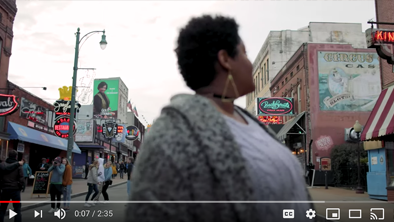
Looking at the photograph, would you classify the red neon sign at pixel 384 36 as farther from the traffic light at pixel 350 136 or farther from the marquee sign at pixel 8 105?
the marquee sign at pixel 8 105

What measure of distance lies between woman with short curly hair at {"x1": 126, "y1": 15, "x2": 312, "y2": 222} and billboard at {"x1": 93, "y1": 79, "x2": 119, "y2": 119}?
67.0 metres

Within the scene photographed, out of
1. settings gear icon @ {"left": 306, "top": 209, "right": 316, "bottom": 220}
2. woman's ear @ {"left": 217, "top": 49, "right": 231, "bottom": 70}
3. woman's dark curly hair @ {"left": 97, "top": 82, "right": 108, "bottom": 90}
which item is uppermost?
woman's dark curly hair @ {"left": 97, "top": 82, "right": 108, "bottom": 90}

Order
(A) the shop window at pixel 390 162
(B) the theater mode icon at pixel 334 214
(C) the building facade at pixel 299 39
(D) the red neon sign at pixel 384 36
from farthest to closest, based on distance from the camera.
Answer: (C) the building facade at pixel 299 39 < (A) the shop window at pixel 390 162 < (D) the red neon sign at pixel 384 36 < (B) the theater mode icon at pixel 334 214

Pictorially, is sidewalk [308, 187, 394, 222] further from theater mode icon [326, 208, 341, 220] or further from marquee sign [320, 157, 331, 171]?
marquee sign [320, 157, 331, 171]

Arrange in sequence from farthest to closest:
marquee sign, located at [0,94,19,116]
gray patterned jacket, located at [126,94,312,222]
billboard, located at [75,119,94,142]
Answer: billboard, located at [75,119,94,142]
marquee sign, located at [0,94,19,116]
gray patterned jacket, located at [126,94,312,222]

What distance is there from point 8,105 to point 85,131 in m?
20.8

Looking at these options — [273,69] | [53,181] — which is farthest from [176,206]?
[273,69]

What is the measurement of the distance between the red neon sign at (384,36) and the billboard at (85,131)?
→ 3095 cm

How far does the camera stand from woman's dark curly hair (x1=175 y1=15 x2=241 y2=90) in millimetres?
1315

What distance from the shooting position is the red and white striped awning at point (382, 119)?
12.2m

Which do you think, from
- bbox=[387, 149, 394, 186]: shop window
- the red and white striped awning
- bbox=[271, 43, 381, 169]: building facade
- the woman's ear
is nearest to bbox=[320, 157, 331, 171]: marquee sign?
bbox=[271, 43, 381, 169]: building facade

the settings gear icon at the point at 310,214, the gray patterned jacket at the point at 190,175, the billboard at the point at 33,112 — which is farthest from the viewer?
the billboard at the point at 33,112

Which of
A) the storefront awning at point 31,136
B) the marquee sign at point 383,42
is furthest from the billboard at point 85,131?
the marquee sign at point 383,42

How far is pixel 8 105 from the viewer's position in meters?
16.6
